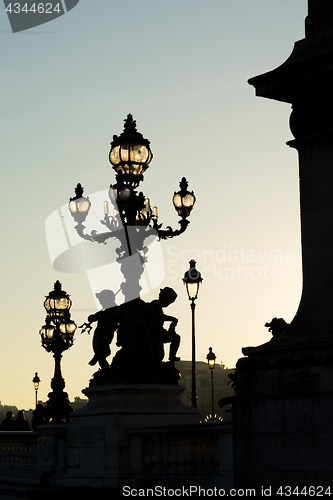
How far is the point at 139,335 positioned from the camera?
50.8ft

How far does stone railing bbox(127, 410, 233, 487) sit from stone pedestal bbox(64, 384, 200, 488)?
0.25 m

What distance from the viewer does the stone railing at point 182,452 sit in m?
11.9

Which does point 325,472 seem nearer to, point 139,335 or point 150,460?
point 150,460

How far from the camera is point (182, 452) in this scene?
12891 millimetres

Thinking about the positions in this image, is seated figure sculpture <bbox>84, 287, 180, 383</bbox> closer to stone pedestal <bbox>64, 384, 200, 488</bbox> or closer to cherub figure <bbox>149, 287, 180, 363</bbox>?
cherub figure <bbox>149, 287, 180, 363</bbox>

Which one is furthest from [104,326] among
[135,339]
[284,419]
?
[284,419]

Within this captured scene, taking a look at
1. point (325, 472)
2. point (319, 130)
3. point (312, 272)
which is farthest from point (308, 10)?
point (325, 472)

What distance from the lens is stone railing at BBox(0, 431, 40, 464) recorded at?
18.5 meters

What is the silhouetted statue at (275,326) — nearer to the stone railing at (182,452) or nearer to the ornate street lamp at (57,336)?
the ornate street lamp at (57,336)

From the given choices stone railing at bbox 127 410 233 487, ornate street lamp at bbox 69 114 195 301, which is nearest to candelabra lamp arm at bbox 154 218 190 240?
ornate street lamp at bbox 69 114 195 301

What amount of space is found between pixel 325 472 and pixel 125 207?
751 centimetres

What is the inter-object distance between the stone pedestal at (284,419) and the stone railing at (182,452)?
0.89m

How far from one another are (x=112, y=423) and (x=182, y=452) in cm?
190

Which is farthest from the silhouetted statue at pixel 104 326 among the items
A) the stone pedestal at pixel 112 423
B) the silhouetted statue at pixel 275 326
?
the silhouetted statue at pixel 275 326
